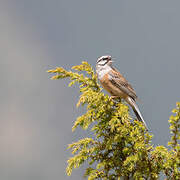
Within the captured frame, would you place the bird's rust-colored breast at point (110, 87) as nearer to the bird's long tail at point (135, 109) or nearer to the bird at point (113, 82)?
the bird at point (113, 82)

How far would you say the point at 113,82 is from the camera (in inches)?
180

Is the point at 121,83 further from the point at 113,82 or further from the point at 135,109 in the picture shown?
the point at 135,109

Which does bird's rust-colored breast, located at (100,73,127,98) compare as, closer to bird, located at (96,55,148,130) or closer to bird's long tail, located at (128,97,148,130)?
bird, located at (96,55,148,130)

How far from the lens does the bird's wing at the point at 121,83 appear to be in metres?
4.58

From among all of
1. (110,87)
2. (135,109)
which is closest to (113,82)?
(110,87)

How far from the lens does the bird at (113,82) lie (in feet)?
14.9

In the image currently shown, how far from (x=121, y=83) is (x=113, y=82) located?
0.14 m

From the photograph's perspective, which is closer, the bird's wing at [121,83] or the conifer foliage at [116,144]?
the conifer foliage at [116,144]

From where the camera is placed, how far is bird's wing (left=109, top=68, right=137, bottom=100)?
4578mm

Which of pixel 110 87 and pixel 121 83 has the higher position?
pixel 121 83

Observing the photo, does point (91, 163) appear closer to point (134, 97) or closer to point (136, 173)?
point (136, 173)

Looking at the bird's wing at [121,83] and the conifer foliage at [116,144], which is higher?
the bird's wing at [121,83]

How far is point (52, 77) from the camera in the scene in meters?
3.97

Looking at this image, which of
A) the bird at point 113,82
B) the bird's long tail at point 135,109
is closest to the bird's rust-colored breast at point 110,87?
the bird at point 113,82
